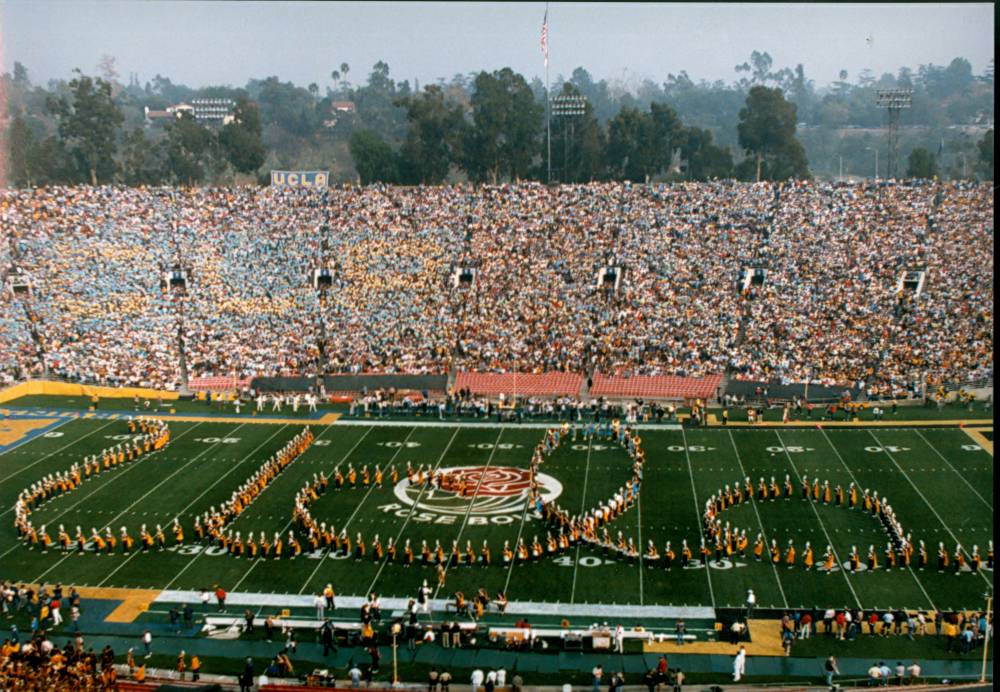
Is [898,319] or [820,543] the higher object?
[898,319]

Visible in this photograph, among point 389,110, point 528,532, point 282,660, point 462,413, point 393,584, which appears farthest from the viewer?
point 389,110

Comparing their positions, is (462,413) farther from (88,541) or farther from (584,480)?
(88,541)

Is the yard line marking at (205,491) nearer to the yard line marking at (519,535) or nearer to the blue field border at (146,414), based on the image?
the blue field border at (146,414)

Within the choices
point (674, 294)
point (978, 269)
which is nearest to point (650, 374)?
point (674, 294)

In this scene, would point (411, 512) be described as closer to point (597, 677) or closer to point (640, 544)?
point (640, 544)

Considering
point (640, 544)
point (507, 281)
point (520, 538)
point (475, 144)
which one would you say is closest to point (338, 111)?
point (475, 144)
